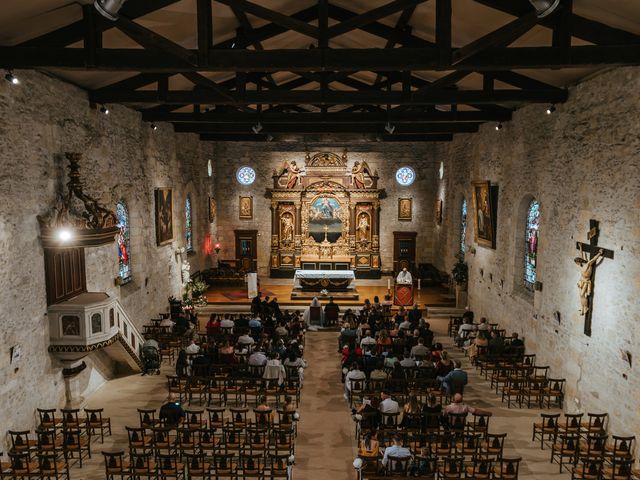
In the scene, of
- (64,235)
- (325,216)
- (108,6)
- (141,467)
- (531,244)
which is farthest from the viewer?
(325,216)

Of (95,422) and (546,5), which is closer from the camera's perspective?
(546,5)

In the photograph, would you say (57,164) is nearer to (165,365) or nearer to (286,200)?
(165,365)

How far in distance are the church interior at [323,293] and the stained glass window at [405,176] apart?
6524mm

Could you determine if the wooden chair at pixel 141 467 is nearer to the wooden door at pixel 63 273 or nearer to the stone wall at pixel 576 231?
the wooden door at pixel 63 273

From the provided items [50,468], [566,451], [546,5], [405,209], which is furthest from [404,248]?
[546,5]

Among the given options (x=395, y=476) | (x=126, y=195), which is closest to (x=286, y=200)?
(x=126, y=195)

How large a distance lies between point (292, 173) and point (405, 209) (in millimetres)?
6164

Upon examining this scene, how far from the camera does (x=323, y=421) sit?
11.7 meters

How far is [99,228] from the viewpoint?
10.8 metres

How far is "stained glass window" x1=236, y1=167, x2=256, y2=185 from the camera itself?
27.7 meters

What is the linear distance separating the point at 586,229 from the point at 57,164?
1171 centimetres

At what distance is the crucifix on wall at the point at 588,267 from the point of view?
431 inches

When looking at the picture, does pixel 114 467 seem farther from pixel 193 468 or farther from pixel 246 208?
pixel 246 208

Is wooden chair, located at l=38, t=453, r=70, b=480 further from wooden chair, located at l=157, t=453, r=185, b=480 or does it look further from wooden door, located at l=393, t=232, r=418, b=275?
wooden door, located at l=393, t=232, r=418, b=275
